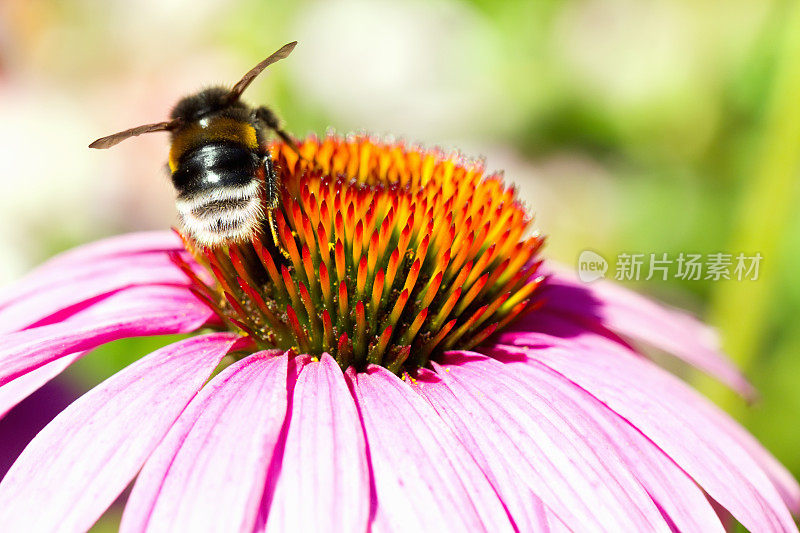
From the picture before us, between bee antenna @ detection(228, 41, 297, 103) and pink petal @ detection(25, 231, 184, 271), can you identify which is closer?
bee antenna @ detection(228, 41, 297, 103)

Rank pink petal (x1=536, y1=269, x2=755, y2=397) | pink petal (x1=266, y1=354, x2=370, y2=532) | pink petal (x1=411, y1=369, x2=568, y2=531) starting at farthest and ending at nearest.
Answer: pink petal (x1=536, y1=269, x2=755, y2=397) → pink petal (x1=411, y1=369, x2=568, y2=531) → pink petal (x1=266, y1=354, x2=370, y2=532)

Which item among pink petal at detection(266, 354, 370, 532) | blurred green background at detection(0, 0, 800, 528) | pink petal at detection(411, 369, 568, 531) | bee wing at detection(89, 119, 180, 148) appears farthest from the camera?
blurred green background at detection(0, 0, 800, 528)

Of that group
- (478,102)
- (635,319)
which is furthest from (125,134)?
(478,102)

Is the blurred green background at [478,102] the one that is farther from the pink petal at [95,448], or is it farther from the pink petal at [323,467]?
the pink petal at [323,467]

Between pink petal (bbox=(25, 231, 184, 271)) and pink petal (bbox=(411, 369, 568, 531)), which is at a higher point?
pink petal (bbox=(25, 231, 184, 271))

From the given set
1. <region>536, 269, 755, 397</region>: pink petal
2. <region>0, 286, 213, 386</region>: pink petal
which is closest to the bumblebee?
<region>0, 286, 213, 386</region>: pink petal

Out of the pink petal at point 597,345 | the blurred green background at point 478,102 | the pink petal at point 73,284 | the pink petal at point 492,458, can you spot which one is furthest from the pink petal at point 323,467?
the blurred green background at point 478,102

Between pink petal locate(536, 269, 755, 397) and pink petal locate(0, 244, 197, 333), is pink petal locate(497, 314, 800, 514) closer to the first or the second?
pink petal locate(536, 269, 755, 397)
